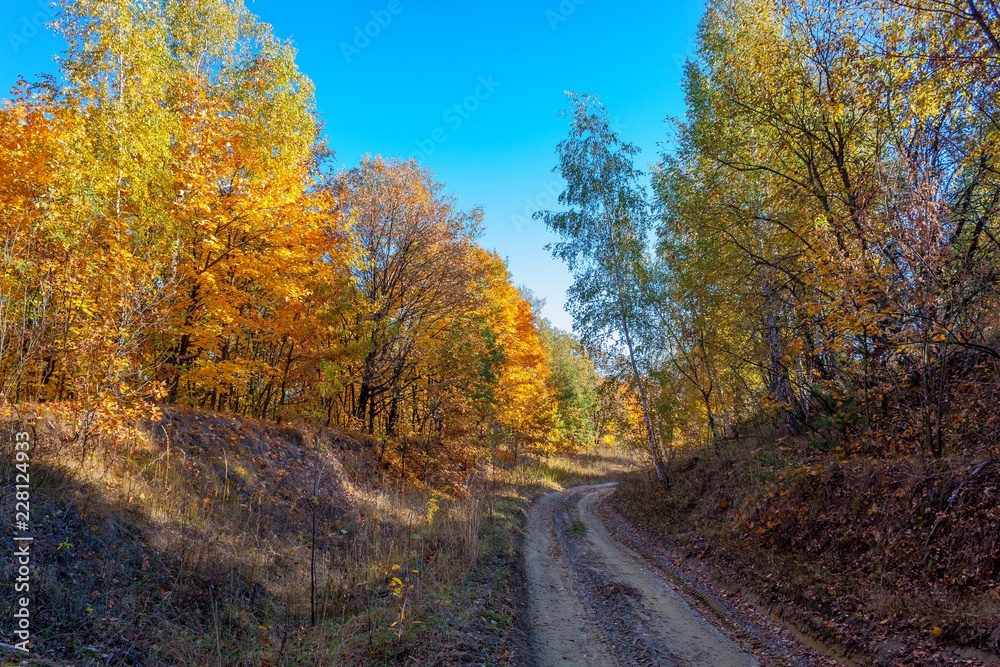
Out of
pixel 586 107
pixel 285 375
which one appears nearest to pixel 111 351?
pixel 285 375

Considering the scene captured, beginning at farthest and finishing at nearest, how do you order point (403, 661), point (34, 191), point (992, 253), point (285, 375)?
point (285, 375), point (34, 191), point (992, 253), point (403, 661)

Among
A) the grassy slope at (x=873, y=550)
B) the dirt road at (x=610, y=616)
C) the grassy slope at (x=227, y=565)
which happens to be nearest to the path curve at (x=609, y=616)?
the dirt road at (x=610, y=616)

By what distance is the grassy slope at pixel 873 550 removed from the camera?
4887 millimetres

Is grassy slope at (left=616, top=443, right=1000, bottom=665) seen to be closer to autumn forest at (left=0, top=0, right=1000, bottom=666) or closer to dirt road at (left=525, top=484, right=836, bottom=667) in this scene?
autumn forest at (left=0, top=0, right=1000, bottom=666)

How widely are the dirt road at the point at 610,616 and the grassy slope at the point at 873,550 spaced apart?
3.51 feet

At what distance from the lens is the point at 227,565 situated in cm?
616

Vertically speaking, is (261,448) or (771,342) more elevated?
(771,342)

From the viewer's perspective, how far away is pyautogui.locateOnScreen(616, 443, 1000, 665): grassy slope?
4.89 m

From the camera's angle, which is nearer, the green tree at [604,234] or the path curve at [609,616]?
the path curve at [609,616]

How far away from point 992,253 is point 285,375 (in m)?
16.2

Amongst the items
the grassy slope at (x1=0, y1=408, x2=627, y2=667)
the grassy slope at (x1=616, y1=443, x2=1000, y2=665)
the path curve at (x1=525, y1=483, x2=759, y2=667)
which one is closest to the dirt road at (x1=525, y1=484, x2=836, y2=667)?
the path curve at (x1=525, y1=483, x2=759, y2=667)

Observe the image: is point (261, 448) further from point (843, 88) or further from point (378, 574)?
point (843, 88)

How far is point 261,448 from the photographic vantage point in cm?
1090

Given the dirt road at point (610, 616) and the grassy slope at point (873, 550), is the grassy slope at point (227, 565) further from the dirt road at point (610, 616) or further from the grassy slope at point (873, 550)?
the grassy slope at point (873, 550)
